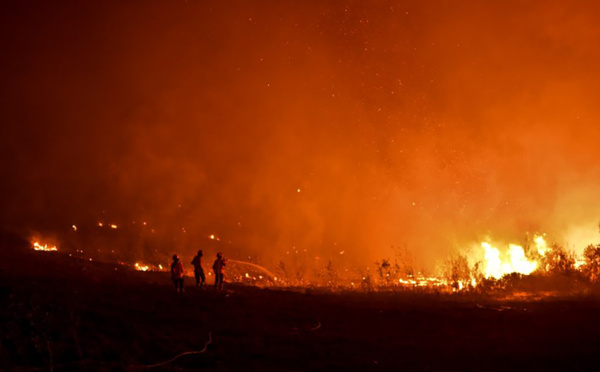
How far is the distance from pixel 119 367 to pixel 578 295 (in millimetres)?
18855

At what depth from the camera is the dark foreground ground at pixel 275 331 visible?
1073cm

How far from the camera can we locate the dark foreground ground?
422 inches

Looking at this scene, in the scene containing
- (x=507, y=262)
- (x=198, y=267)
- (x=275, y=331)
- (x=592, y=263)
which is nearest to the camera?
(x=275, y=331)

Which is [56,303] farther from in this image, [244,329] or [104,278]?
[104,278]

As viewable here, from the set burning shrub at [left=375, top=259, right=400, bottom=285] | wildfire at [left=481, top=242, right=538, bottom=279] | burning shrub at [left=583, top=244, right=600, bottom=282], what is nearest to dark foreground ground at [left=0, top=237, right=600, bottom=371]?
burning shrub at [left=583, top=244, right=600, bottom=282]

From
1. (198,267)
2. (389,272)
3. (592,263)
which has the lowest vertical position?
(389,272)

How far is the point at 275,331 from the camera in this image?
14.3 m

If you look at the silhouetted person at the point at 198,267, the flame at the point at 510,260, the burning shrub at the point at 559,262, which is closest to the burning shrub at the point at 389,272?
the flame at the point at 510,260

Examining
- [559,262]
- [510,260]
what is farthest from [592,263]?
[510,260]

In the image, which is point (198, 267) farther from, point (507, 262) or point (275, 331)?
point (507, 262)

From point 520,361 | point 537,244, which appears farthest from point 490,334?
point 537,244

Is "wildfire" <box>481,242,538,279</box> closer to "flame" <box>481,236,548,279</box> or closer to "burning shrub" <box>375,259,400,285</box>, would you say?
"flame" <box>481,236,548,279</box>

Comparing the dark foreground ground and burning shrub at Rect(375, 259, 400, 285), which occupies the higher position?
burning shrub at Rect(375, 259, 400, 285)

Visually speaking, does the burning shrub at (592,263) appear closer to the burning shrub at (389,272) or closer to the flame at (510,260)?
the flame at (510,260)
